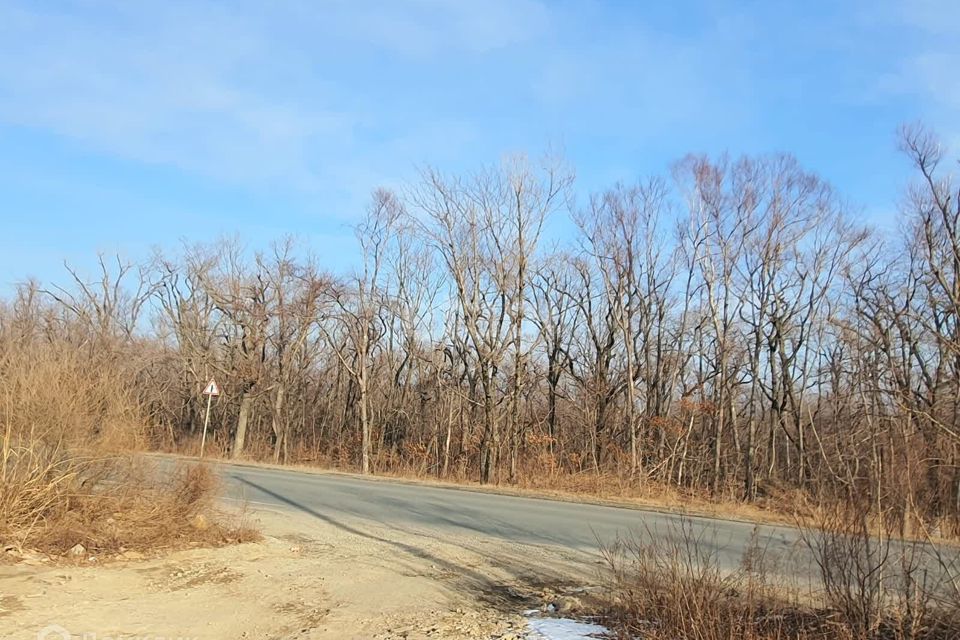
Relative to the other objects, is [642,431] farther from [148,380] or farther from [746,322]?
[148,380]

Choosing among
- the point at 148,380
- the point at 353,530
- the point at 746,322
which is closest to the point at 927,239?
the point at 746,322

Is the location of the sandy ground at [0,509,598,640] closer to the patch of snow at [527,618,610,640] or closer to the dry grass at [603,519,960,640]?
the patch of snow at [527,618,610,640]

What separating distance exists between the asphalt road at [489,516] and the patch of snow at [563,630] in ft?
9.44

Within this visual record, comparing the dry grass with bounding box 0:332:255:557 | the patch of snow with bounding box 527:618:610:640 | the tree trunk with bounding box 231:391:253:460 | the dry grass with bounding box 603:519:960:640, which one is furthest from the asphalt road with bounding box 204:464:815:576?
the tree trunk with bounding box 231:391:253:460

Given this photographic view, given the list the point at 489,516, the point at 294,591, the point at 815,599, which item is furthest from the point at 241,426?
the point at 815,599

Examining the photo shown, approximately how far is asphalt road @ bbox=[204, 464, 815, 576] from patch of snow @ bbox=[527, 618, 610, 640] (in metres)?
2.88

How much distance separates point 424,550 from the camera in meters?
10.0

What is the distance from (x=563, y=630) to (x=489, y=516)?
8.41 m

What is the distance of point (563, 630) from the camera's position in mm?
5965

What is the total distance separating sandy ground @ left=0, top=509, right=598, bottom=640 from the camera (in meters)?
6.11

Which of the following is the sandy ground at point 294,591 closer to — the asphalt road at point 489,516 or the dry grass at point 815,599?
the dry grass at point 815,599

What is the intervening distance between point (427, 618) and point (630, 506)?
1251 cm

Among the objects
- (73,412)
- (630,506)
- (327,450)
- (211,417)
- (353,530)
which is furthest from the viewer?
(211,417)

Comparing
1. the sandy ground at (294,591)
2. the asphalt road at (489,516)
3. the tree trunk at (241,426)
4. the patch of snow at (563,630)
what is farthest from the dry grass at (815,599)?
the tree trunk at (241,426)
